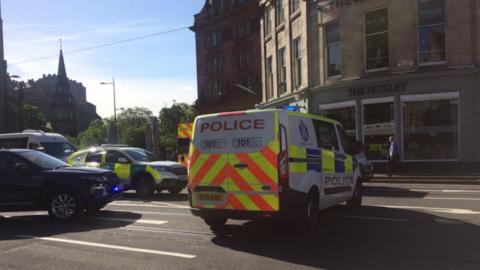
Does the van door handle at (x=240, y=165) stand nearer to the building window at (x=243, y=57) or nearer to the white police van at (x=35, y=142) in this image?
the white police van at (x=35, y=142)

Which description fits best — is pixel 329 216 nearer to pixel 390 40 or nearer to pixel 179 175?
pixel 179 175

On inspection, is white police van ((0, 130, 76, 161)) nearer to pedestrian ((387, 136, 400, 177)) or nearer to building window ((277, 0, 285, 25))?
pedestrian ((387, 136, 400, 177))

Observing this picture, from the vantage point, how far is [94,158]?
16156mm

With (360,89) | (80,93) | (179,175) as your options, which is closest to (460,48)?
(360,89)

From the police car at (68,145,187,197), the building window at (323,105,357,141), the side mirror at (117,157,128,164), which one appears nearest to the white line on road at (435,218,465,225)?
the police car at (68,145,187,197)

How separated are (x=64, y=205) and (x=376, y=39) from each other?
1738 cm

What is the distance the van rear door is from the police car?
6590 mm

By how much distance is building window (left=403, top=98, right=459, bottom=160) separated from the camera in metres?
21.0

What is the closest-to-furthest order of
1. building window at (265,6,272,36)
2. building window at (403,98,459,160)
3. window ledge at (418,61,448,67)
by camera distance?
building window at (403,98,459,160) < window ledge at (418,61,448,67) < building window at (265,6,272,36)

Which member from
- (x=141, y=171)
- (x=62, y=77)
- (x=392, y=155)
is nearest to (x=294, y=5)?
(x=392, y=155)

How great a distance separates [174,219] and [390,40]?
1598 centimetres

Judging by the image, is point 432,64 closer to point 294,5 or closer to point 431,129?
point 431,129

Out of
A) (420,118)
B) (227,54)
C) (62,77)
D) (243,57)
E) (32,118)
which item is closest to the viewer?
(420,118)

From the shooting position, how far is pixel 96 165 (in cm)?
1595
